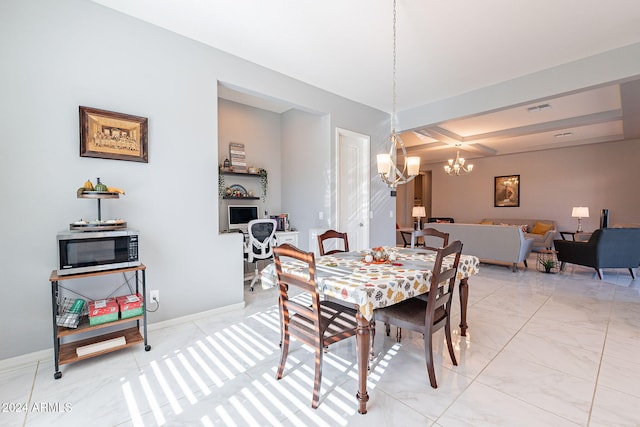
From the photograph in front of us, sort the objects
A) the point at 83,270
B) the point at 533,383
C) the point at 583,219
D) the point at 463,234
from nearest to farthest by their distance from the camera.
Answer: the point at 533,383
the point at 83,270
the point at 463,234
the point at 583,219

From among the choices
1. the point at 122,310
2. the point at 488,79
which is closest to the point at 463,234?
the point at 488,79

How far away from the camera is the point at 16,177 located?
2033 mm

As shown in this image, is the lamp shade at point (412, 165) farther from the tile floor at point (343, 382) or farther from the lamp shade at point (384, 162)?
the tile floor at point (343, 382)

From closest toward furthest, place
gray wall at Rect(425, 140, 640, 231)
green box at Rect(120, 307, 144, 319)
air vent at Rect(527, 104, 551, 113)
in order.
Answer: green box at Rect(120, 307, 144, 319) → air vent at Rect(527, 104, 551, 113) → gray wall at Rect(425, 140, 640, 231)

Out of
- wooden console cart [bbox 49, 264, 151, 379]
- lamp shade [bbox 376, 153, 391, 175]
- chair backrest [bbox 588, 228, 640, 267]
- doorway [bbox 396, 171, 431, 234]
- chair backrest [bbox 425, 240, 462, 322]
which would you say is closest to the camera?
chair backrest [bbox 425, 240, 462, 322]

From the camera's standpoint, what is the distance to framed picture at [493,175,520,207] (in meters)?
7.84

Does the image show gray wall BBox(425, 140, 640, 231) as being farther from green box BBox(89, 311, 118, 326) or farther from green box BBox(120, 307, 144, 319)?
green box BBox(89, 311, 118, 326)

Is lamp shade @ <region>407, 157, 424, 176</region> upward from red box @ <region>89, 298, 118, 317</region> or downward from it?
upward

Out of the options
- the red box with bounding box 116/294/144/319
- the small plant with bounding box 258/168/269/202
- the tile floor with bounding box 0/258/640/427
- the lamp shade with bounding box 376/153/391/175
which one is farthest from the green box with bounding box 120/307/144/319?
the small plant with bounding box 258/168/269/202

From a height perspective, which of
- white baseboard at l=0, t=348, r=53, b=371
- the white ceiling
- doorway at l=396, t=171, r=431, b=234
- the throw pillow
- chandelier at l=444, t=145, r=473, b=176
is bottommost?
white baseboard at l=0, t=348, r=53, b=371

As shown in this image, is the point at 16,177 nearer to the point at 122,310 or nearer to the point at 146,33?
the point at 122,310

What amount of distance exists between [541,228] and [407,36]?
21.6 feet

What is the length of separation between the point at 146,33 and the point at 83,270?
81.5 inches

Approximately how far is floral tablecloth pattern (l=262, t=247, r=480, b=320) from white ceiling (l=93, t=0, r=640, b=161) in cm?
205
